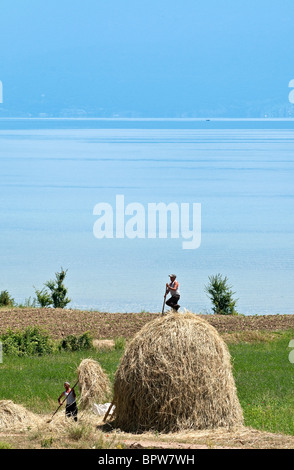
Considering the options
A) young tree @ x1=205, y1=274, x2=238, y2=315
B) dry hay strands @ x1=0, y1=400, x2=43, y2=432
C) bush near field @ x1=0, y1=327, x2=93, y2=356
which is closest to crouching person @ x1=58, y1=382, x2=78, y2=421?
dry hay strands @ x1=0, y1=400, x2=43, y2=432

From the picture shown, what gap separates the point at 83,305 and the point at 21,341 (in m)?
17.3

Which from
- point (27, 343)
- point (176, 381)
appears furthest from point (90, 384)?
point (27, 343)

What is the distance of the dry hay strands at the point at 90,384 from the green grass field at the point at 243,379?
120 cm

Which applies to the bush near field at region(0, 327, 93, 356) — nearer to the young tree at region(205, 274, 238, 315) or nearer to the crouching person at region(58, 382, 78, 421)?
the young tree at region(205, 274, 238, 315)

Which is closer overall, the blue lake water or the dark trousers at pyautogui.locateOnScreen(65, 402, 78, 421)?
the dark trousers at pyautogui.locateOnScreen(65, 402, 78, 421)

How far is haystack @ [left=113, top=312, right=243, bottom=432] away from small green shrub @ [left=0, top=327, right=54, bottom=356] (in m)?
13.1

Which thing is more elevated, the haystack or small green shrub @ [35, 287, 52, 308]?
small green shrub @ [35, 287, 52, 308]

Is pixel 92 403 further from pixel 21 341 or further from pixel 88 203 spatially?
pixel 88 203

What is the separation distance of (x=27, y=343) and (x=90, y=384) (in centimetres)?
1084

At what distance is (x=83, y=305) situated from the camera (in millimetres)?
50875

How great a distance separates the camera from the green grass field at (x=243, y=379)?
22.8 metres

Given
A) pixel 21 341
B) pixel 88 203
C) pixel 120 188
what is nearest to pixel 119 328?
pixel 21 341

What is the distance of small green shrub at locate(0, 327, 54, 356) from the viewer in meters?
33.1

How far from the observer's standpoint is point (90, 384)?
75.2 feet
